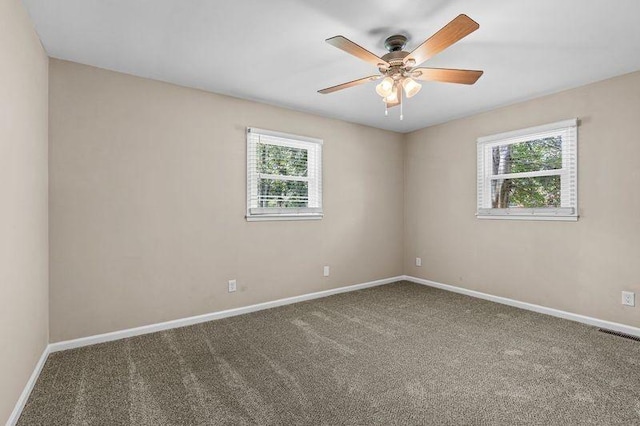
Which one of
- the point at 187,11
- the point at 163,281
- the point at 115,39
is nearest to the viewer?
the point at 187,11

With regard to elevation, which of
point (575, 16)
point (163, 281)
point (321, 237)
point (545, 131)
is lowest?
point (163, 281)

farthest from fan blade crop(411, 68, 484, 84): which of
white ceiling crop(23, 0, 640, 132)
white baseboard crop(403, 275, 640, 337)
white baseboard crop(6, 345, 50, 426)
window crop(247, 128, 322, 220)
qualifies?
white baseboard crop(6, 345, 50, 426)

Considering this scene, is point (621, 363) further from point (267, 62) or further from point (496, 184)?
point (267, 62)

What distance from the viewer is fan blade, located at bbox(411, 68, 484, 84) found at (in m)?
2.33

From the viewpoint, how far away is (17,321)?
1929 mm

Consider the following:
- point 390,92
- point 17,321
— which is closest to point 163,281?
point 17,321

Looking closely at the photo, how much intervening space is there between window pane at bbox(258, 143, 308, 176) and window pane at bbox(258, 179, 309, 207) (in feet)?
0.40

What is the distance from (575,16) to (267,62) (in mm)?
2251

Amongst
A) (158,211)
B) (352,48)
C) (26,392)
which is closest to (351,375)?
(26,392)

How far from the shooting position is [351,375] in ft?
7.69

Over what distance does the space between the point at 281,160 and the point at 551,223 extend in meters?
3.19

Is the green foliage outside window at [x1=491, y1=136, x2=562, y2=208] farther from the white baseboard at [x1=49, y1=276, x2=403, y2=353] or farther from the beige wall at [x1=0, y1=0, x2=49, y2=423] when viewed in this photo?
the beige wall at [x1=0, y1=0, x2=49, y2=423]

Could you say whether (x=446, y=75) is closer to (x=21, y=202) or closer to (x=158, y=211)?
(x=158, y=211)

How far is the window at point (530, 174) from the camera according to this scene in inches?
140
